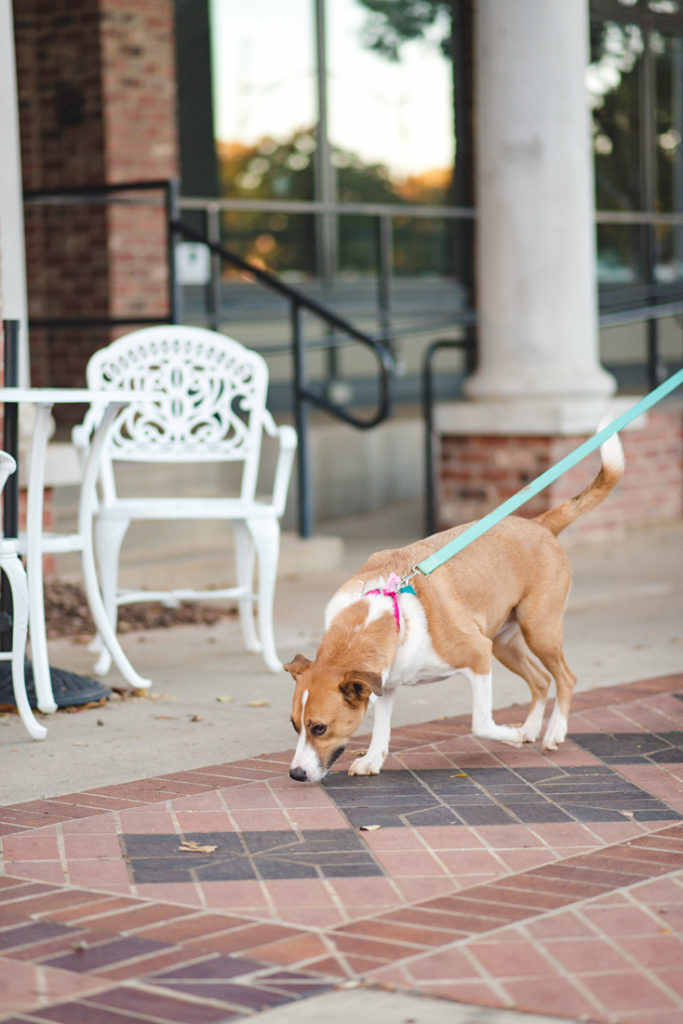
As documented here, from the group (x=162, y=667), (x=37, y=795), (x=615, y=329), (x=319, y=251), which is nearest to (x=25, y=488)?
(x=162, y=667)

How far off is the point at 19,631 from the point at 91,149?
5921 millimetres

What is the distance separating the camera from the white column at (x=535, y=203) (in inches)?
332

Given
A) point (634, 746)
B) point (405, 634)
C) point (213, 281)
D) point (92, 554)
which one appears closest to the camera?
point (405, 634)

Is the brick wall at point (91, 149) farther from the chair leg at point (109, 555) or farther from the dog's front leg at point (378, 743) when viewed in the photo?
the dog's front leg at point (378, 743)

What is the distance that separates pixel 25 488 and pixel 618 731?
8.97ft

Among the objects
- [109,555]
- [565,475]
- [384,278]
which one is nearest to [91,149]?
[384,278]

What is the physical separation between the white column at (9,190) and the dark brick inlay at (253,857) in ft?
10.4

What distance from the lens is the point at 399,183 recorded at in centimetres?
1146

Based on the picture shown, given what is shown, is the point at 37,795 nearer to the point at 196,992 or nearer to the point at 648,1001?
the point at 196,992

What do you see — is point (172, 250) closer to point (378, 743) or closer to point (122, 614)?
point (122, 614)

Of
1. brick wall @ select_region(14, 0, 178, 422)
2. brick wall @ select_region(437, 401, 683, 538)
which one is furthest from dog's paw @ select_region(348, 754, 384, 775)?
brick wall @ select_region(14, 0, 178, 422)

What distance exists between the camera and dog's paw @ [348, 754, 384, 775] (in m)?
4.18

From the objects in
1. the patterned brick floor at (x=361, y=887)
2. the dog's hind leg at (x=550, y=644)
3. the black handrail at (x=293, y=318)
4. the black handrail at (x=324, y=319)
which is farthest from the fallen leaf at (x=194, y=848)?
the black handrail at (x=324, y=319)

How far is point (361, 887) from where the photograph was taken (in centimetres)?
329
